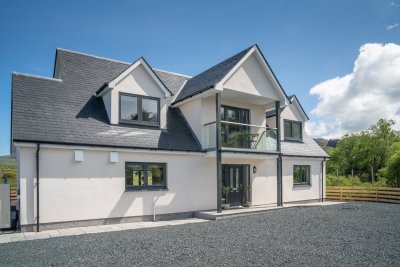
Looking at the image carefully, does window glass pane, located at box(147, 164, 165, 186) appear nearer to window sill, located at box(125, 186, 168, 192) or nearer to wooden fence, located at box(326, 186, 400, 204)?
window sill, located at box(125, 186, 168, 192)

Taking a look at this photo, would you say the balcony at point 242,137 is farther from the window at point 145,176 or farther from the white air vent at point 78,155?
the white air vent at point 78,155

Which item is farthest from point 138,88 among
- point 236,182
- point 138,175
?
point 236,182

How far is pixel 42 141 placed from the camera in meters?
10.5

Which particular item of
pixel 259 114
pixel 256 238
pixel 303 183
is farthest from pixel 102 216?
pixel 303 183

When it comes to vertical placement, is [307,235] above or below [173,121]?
below

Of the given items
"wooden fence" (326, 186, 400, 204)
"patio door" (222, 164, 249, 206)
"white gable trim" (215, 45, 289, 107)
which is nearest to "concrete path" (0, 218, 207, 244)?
"patio door" (222, 164, 249, 206)

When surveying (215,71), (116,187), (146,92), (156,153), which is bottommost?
(116,187)

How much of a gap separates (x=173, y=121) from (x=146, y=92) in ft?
A: 6.91

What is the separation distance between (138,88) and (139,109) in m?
0.99

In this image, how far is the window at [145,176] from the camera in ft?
41.3

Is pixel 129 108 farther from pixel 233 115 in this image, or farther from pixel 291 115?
pixel 291 115

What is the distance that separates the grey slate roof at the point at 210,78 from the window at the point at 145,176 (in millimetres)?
4156

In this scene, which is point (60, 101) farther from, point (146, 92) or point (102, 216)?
point (102, 216)

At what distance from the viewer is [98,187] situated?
11.7 m
